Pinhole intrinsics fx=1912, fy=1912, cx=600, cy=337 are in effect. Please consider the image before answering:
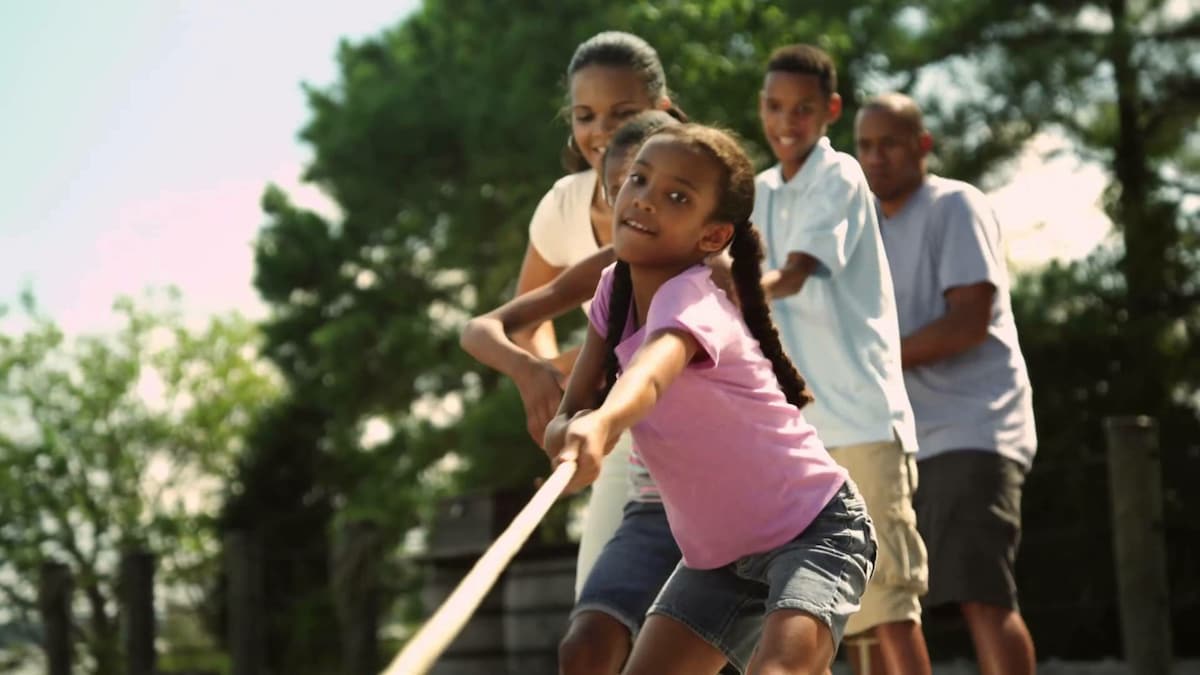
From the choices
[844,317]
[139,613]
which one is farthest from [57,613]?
[844,317]

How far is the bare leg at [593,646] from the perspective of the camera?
144 inches

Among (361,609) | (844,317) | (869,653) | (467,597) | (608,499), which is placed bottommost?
(869,653)

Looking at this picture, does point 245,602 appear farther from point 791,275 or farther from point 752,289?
point 752,289

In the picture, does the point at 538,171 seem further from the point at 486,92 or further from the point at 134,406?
the point at 134,406

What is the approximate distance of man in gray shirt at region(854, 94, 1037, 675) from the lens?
4.84 metres

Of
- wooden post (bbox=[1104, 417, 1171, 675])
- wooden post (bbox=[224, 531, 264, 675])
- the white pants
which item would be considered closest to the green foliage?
wooden post (bbox=[224, 531, 264, 675])

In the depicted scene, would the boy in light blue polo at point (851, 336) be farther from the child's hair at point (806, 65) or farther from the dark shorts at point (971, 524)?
the dark shorts at point (971, 524)

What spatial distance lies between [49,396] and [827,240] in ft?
141

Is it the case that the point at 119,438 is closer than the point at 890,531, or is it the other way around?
the point at 890,531

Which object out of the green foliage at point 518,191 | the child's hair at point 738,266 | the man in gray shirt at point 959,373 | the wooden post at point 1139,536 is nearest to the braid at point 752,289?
the child's hair at point 738,266

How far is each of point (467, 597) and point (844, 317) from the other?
95.0 inches

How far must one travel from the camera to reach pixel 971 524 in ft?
16.2

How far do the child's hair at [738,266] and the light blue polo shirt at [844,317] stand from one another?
2.89 ft

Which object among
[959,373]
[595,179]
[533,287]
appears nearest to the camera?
[595,179]
